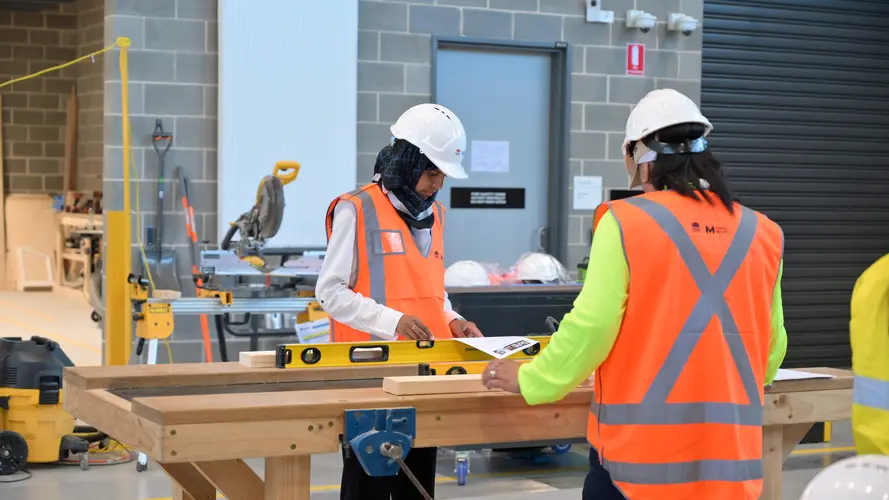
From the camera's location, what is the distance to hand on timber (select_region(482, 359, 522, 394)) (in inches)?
99.7

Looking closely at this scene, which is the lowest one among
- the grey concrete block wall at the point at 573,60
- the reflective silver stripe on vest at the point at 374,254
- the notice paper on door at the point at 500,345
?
the notice paper on door at the point at 500,345

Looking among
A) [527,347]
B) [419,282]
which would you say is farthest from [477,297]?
[527,347]

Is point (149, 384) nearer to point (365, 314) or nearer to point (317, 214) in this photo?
point (365, 314)

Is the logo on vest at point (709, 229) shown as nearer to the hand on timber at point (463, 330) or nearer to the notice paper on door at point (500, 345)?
the notice paper on door at point (500, 345)

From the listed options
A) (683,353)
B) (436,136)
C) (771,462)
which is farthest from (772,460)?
(436,136)

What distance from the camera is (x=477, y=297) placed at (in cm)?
574

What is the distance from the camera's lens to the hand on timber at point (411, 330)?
3.30 meters

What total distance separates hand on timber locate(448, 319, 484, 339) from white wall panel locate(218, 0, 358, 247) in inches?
132

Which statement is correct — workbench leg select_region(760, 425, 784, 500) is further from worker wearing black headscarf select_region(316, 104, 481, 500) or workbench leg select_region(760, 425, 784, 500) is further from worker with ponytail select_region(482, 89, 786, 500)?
worker wearing black headscarf select_region(316, 104, 481, 500)

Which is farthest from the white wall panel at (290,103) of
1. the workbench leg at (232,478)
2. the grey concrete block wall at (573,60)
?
the workbench leg at (232,478)

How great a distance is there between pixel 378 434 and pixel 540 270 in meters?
3.99

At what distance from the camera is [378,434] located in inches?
98.6

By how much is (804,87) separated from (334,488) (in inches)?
203

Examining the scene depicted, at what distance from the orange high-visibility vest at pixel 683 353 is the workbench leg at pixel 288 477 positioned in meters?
0.67
